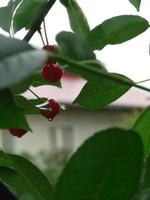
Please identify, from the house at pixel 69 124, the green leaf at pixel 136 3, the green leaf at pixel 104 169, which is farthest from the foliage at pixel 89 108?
the house at pixel 69 124

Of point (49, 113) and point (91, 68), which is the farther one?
point (49, 113)

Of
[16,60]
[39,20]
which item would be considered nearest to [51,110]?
[39,20]

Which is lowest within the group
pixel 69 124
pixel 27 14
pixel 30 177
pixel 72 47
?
pixel 69 124

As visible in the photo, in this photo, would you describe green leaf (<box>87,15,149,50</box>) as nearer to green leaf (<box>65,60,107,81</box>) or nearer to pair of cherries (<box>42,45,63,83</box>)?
pair of cherries (<box>42,45,63,83</box>)

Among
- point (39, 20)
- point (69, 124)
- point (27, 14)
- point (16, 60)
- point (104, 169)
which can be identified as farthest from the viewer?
point (69, 124)

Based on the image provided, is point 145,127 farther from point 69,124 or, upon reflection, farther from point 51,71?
point 69,124

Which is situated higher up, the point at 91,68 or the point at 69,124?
the point at 91,68

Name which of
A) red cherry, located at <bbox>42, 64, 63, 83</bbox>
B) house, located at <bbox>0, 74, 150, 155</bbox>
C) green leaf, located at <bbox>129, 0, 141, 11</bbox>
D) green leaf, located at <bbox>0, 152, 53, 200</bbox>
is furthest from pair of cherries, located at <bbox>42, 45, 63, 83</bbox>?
house, located at <bbox>0, 74, 150, 155</bbox>

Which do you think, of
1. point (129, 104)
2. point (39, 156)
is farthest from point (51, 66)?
point (129, 104)
